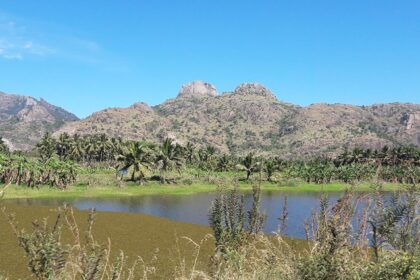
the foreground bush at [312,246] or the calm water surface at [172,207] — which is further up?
the foreground bush at [312,246]

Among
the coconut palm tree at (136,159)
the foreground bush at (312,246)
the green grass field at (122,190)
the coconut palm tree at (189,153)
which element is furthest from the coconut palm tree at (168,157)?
the foreground bush at (312,246)

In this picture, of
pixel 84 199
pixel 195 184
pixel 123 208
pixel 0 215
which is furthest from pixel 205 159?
pixel 0 215

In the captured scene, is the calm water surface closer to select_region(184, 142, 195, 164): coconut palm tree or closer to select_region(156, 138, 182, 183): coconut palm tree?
select_region(156, 138, 182, 183): coconut palm tree

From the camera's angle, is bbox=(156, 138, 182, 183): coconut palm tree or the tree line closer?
the tree line

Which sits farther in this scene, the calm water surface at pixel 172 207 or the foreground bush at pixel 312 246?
the calm water surface at pixel 172 207

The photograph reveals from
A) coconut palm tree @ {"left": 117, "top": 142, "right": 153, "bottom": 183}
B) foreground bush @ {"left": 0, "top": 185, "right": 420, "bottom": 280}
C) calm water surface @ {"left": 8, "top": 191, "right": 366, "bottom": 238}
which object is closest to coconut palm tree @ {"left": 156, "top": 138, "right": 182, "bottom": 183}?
coconut palm tree @ {"left": 117, "top": 142, "right": 153, "bottom": 183}

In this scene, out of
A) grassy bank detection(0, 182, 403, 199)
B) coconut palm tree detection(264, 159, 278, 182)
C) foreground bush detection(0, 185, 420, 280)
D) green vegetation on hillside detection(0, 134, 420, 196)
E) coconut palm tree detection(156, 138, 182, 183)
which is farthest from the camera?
coconut palm tree detection(264, 159, 278, 182)

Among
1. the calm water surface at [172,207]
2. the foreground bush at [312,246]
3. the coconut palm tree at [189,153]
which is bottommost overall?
the calm water surface at [172,207]

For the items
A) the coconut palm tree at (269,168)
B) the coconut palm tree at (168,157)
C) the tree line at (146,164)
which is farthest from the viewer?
the coconut palm tree at (269,168)

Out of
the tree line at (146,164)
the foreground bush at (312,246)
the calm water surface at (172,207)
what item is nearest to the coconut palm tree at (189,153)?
the tree line at (146,164)

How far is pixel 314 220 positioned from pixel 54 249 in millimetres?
3931

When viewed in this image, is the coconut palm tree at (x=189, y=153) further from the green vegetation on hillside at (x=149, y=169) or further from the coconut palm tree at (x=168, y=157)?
the coconut palm tree at (x=168, y=157)

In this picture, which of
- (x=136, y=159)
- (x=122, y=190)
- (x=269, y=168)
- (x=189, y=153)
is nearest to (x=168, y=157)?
(x=136, y=159)

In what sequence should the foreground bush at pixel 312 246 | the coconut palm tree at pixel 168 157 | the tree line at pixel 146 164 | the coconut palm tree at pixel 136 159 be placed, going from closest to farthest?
the foreground bush at pixel 312 246
the tree line at pixel 146 164
the coconut palm tree at pixel 136 159
the coconut palm tree at pixel 168 157
